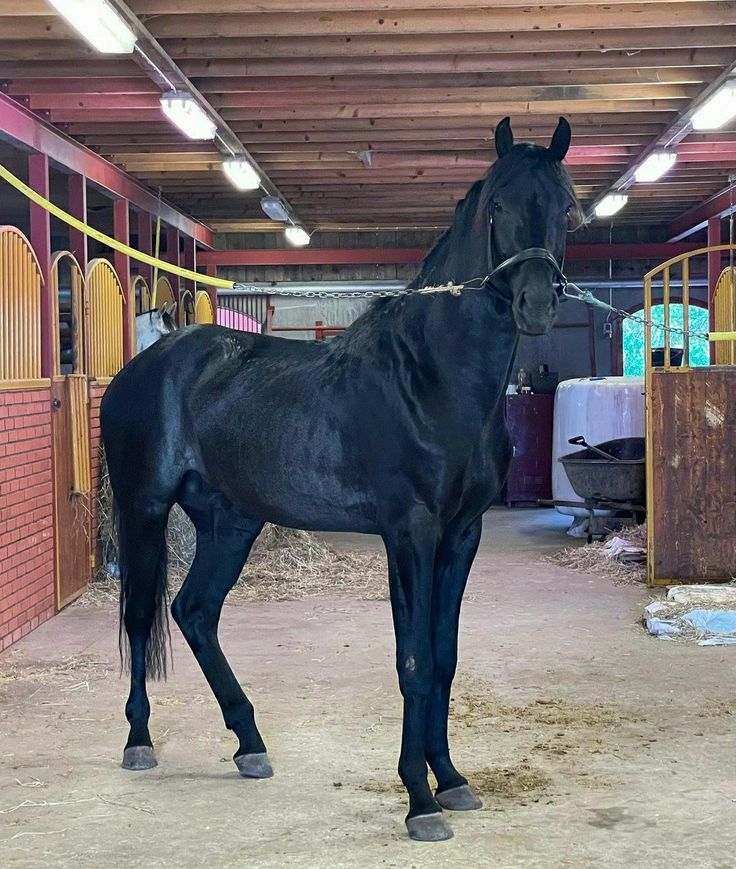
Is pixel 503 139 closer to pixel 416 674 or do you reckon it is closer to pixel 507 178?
pixel 507 178

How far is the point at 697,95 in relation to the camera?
19.5 ft

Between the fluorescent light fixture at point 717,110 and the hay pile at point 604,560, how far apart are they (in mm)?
2706

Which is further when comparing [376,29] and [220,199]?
[220,199]

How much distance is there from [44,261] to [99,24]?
6.27 feet

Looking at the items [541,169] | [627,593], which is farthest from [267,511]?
[627,593]

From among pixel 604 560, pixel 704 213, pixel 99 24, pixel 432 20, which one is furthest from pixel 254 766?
pixel 704 213

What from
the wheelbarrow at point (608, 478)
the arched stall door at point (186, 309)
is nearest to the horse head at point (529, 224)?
the wheelbarrow at point (608, 478)

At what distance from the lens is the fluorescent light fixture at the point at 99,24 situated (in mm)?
3797

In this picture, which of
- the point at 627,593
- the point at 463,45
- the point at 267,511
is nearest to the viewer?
the point at 267,511

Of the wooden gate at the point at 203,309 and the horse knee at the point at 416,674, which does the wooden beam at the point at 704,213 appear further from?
the horse knee at the point at 416,674

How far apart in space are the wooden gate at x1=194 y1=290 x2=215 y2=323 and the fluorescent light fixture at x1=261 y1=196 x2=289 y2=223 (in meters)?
1.32

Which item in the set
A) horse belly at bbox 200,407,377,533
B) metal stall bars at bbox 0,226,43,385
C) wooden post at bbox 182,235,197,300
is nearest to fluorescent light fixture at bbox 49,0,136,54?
metal stall bars at bbox 0,226,43,385

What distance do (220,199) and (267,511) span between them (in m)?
7.08

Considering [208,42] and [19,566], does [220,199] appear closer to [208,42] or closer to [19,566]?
[208,42]
